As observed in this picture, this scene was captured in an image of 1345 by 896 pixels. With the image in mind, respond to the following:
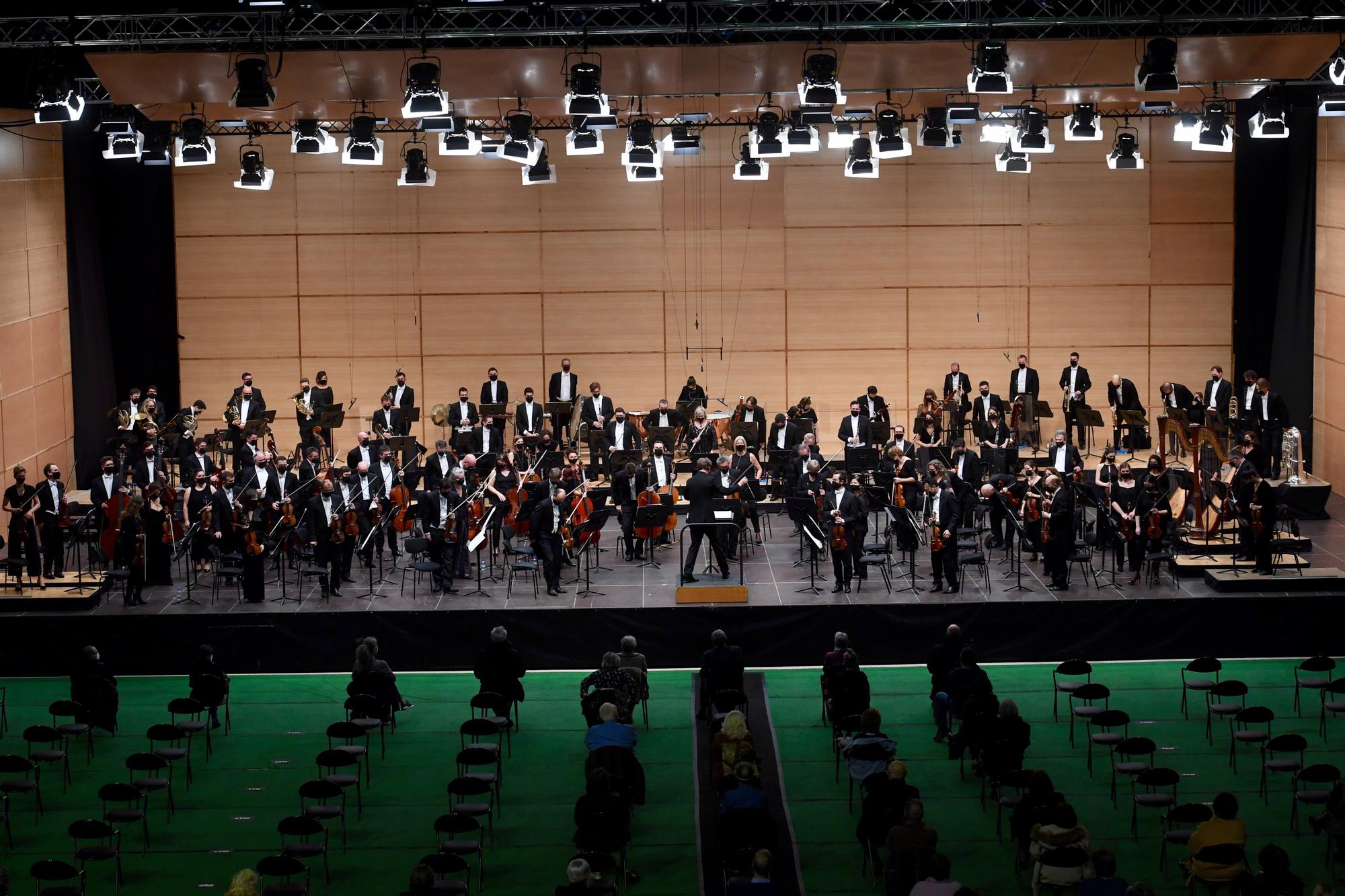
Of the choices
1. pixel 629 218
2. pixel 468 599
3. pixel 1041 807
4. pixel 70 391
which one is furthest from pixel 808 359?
pixel 1041 807

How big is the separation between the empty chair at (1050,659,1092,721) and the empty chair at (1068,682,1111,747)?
109 millimetres

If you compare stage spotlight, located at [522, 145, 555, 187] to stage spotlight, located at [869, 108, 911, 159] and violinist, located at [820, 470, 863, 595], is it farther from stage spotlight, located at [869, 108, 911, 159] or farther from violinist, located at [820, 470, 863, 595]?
violinist, located at [820, 470, 863, 595]

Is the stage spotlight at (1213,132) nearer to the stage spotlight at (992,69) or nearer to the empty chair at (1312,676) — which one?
the stage spotlight at (992,69)

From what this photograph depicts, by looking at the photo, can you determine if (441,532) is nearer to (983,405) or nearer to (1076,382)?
(983,405)

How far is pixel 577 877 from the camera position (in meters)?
11.3

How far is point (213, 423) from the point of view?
28.2m

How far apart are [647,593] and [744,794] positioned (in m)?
7.04

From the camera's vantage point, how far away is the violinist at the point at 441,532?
64.4ft

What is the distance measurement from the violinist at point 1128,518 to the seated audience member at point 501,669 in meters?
7.80

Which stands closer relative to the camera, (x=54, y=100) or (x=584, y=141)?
(x=54, y=100)

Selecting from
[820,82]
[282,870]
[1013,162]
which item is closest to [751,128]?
[1013,162]

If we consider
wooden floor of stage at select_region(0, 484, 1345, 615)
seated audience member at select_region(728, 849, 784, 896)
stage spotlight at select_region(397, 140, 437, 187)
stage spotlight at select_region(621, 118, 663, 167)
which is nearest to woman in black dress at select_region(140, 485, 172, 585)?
wooden floor of stage at select_region(0, 484, 1345, 615)

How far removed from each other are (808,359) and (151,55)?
40.7ft

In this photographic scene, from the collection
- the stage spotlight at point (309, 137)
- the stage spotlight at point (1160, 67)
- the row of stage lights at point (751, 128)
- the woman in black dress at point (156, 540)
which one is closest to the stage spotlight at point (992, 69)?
the row of stage lights at point (751, 128)
